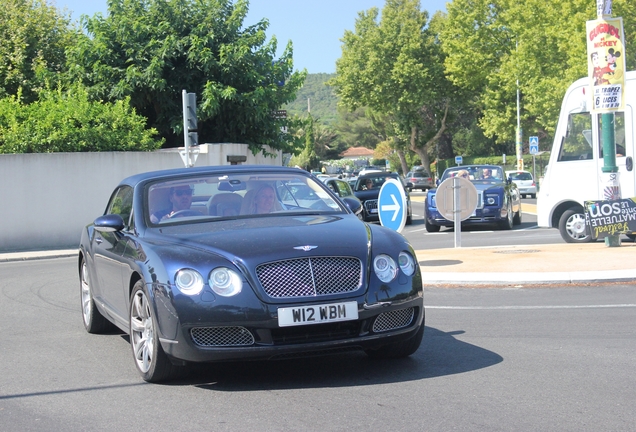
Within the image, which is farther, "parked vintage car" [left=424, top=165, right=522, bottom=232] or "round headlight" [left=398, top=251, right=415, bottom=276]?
"parked vintage car" [left=424, top=165, right=522, bottom=232]

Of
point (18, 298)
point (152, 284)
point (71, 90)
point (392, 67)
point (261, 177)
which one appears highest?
point (392, 67)

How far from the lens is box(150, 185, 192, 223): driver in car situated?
6957mm

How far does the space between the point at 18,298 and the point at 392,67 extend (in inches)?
2450

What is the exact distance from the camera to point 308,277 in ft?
19.0

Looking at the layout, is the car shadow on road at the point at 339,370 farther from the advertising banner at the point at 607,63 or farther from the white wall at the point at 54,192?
the white wall at the point at 54,192

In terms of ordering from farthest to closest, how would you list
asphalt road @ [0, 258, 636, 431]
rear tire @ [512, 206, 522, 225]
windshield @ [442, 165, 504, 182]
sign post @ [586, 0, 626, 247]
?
rear tire @ [512, 206, 522, 225]
windshield @ [442, 165, 504, 182]
sign post @ [586, 0, 626, 247]
asphalt road @ [0, 258, 636, 431]

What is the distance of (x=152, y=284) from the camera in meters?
5.97

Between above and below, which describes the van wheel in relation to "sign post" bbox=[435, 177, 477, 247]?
below

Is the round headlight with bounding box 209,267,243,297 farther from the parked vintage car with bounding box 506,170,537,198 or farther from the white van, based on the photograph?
the parked vintage car with bounding box 506,170,537,198

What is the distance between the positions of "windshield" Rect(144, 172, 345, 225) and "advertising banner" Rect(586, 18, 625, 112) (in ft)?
25.8

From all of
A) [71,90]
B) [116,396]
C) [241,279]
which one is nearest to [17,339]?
[116,396]

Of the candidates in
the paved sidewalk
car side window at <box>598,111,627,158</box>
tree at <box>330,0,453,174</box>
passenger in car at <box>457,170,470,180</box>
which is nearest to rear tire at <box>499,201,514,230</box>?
passenger in car at <box>457,170,470,180</box>

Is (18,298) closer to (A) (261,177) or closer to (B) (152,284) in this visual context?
(A) (261,177)

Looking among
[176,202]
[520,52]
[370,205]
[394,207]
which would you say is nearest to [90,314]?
[176,202]
